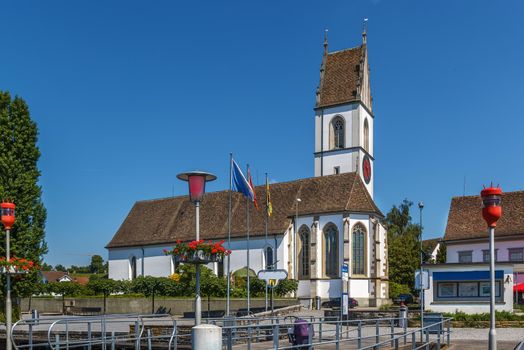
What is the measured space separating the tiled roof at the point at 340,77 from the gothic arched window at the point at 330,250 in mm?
18493

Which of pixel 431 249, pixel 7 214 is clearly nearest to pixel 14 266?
pixel 7 214

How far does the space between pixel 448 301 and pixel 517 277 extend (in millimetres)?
12912

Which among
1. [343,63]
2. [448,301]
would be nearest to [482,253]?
[448,301]

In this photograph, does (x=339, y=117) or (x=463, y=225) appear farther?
(x=339, y=117)

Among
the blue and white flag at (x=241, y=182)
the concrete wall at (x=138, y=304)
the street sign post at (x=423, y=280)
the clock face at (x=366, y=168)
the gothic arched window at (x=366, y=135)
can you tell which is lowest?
the concrete wall at (x=138, y=304)

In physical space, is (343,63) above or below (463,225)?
above

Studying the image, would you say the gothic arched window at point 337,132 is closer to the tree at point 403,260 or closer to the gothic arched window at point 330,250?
the tree at point 403,260

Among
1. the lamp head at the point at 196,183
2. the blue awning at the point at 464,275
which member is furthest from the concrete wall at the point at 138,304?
the lamp head at the point at 196,183

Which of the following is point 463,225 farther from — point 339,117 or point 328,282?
point 339,117

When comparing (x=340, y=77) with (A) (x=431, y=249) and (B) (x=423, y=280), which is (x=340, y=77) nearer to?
(A) (x=431, y=249)

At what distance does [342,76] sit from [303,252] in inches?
944

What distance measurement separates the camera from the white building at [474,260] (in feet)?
107

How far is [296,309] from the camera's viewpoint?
44844mm

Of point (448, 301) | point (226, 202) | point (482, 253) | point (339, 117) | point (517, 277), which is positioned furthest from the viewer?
point (339, 117)
